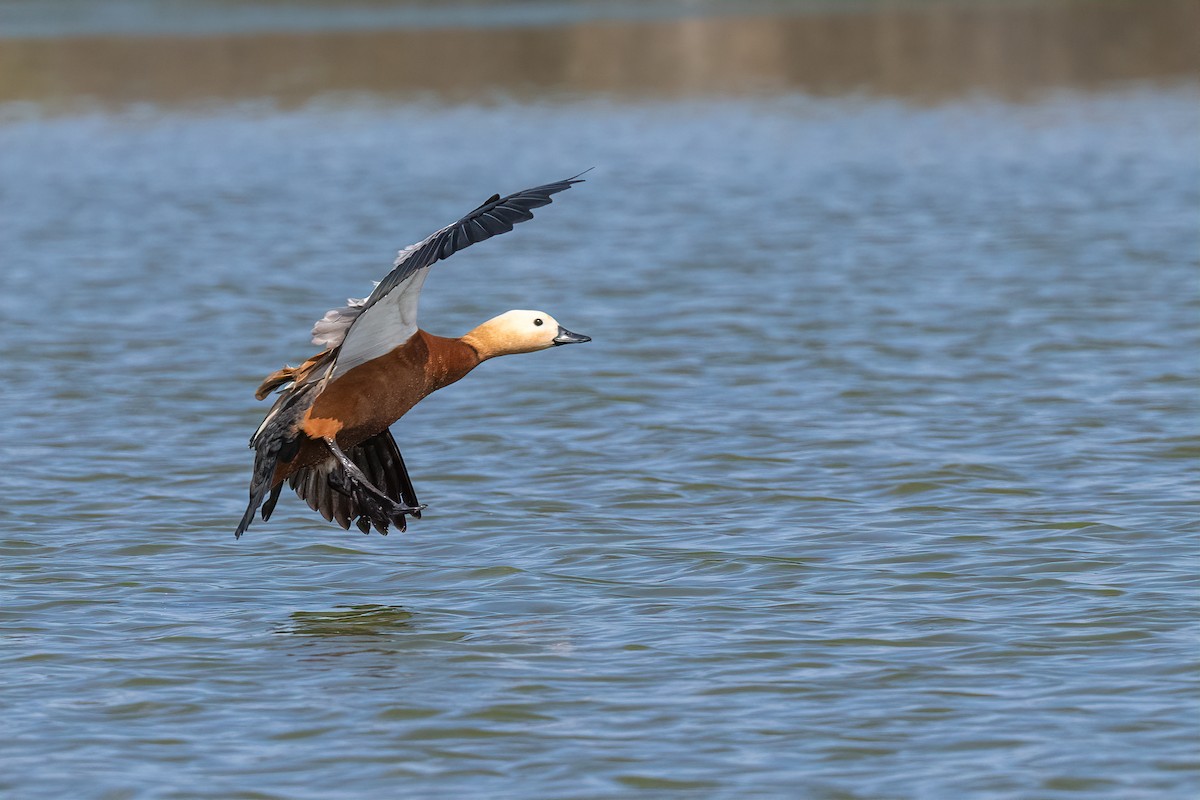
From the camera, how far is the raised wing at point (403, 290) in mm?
7582

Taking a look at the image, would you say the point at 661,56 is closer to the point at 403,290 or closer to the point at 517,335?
the point at 517,335

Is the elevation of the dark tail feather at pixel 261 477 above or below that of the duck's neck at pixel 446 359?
below

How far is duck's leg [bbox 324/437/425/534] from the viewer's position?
8.53 meters

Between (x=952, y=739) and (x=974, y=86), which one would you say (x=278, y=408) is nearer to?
(x=952, y=739)

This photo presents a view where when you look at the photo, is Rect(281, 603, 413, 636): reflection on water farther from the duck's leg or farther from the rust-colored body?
the rust-colored body

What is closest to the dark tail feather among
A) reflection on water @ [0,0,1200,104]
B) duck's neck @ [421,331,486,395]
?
duck's neck @ [421,331,486,395]

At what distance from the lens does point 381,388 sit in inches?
332

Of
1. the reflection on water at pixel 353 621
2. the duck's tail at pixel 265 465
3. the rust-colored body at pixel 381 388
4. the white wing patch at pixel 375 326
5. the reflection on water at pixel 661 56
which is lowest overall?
the reflection on water at pixel 353 621

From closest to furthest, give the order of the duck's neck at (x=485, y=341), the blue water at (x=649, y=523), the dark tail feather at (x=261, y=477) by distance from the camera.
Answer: the blue water at (x=649, y=523), the dark tail feather at (x=261, y=477), the duck's neck at (x=485, y=341)

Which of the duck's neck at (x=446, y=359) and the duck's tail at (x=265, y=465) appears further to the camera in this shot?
the duck's neck at (x=446, y=359)

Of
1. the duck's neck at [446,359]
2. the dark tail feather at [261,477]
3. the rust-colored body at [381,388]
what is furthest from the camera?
the duck's neck at [446,359]

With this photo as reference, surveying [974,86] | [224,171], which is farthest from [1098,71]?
[224,171]

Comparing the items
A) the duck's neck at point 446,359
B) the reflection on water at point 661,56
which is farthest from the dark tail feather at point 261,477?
the reflection on water at point 661,56

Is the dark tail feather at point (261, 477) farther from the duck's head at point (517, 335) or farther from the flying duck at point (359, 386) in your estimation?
the duck's head at point (517, 335)
